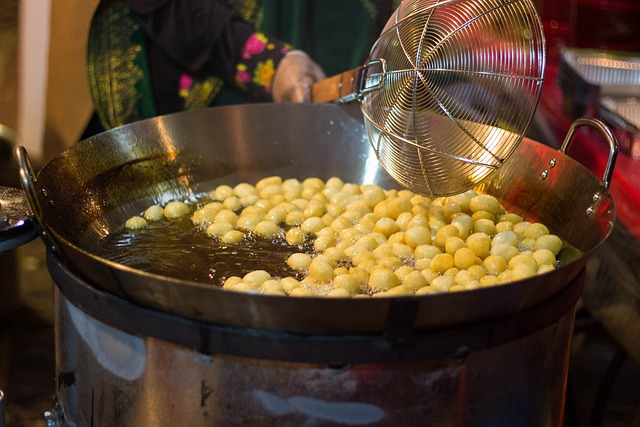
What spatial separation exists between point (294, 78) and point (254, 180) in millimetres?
466

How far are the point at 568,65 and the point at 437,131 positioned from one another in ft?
3.33

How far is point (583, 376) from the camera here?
8.46ft

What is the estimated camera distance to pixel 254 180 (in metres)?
1.95

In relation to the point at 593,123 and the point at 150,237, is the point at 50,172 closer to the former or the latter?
the point at 150,237

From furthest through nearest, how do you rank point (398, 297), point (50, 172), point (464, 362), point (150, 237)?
point (150, 237) → point (50, 172) → point (464, 362) → point (398, 297)

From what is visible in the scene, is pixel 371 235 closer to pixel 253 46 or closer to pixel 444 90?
pixel 444 90

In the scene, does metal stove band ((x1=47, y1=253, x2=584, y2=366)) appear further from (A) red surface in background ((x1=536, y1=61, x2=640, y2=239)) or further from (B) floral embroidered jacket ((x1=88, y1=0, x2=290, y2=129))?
(B) floral embroidered jacket ((x1=88, y1=0, x2=290, y2=129))

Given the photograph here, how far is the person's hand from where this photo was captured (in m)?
2.24

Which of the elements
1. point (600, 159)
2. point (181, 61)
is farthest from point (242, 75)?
point (600, 159)

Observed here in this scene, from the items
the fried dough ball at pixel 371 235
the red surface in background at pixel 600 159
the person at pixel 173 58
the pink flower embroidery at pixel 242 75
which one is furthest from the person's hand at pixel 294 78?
the red surface in background at pixel 600 159

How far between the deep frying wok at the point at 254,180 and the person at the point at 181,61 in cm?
28

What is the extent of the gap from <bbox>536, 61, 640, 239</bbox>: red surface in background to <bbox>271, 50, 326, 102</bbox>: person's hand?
2.86 feet

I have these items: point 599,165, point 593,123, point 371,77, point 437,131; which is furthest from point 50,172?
point 599,165

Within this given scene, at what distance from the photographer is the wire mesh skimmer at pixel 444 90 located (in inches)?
61.9
